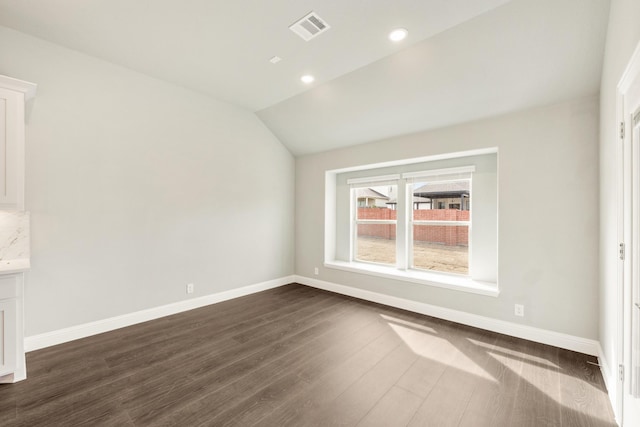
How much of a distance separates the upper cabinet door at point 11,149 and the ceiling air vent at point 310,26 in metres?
2.42

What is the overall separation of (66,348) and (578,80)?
5.55m

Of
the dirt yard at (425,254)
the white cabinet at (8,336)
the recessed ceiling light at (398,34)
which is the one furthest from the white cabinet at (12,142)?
the dirt yard at (425,254)

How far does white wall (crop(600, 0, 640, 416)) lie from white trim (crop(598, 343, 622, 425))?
6 cm

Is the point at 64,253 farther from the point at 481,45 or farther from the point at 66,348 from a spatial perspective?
the point at 481,45

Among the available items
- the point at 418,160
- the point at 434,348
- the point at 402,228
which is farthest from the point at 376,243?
the point at 434,348

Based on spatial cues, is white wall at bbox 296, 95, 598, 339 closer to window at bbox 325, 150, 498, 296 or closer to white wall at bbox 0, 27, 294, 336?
window at bbox 325, 150, 498, 296

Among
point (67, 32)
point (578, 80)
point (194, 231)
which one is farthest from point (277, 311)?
point (578, 80)

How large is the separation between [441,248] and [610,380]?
7.22ft

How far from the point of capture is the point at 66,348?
9.09 ft

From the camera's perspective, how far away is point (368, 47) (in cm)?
281

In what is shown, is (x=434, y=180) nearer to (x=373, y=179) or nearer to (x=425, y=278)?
(x=373, y=179)

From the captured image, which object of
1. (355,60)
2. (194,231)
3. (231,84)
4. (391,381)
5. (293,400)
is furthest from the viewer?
(194,231)

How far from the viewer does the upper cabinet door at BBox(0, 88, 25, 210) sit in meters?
2.26

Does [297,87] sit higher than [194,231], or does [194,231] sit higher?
[297,87]
